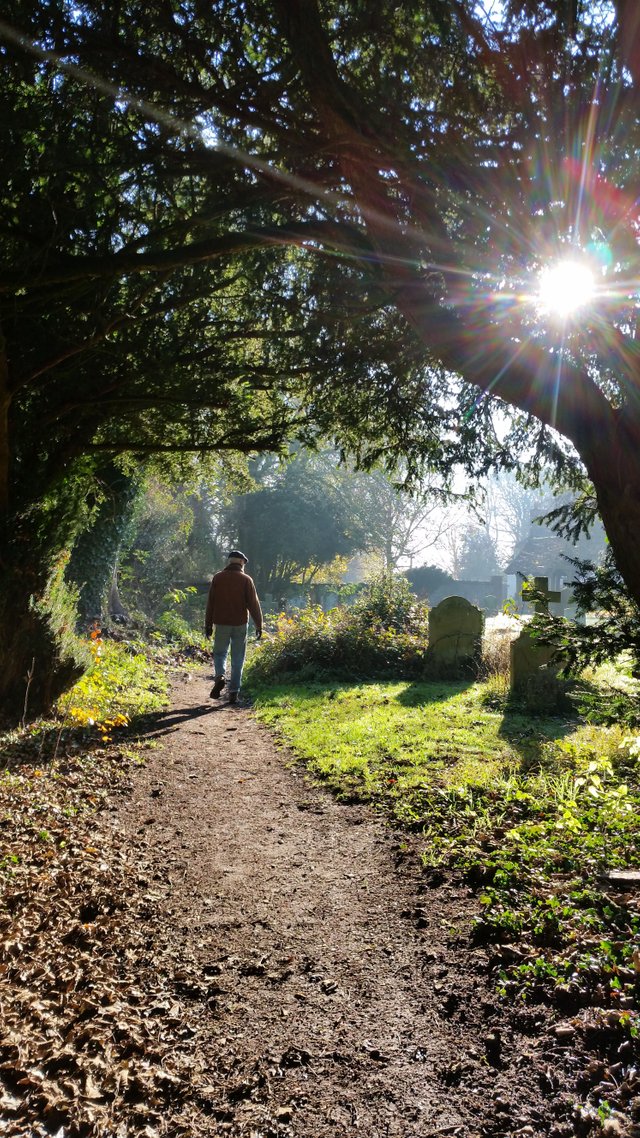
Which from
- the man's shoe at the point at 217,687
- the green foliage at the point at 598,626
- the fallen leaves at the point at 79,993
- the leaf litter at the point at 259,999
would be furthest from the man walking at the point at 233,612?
the green foliage at the point at 598,626

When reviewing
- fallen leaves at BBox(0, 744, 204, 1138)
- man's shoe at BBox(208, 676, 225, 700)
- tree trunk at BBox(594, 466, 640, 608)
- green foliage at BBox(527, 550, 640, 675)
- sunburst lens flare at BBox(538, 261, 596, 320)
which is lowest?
fallen leaves at BBox(0, 744, 204, 1138)

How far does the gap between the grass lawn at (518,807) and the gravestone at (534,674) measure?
0.41 m

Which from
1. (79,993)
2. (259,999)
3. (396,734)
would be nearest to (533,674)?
(396,734)

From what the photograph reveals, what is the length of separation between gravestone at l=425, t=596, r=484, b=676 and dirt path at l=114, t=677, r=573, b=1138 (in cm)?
741

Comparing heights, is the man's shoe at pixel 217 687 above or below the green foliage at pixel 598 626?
below

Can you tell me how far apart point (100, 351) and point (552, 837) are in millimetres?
6131

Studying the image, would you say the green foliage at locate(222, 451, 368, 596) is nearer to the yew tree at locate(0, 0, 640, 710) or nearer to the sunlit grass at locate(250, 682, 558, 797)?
the sunlit grass at locate(250, 682, 558, 797)

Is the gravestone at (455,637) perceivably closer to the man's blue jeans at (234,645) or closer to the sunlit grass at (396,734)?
the sunlit grass at (396,734)

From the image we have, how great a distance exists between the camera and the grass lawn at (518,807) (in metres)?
2.89

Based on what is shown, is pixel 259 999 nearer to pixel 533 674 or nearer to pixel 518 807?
pixel 518 807

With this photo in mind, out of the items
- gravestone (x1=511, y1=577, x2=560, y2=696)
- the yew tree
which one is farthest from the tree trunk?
gravestone (x1=511, y1=577, x2=560, y2=696)

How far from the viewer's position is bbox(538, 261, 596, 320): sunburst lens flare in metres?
4.54

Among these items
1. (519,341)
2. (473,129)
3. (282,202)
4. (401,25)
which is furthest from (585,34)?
(282,202)

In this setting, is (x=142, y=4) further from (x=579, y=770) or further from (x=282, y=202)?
(x=579, y=770)
